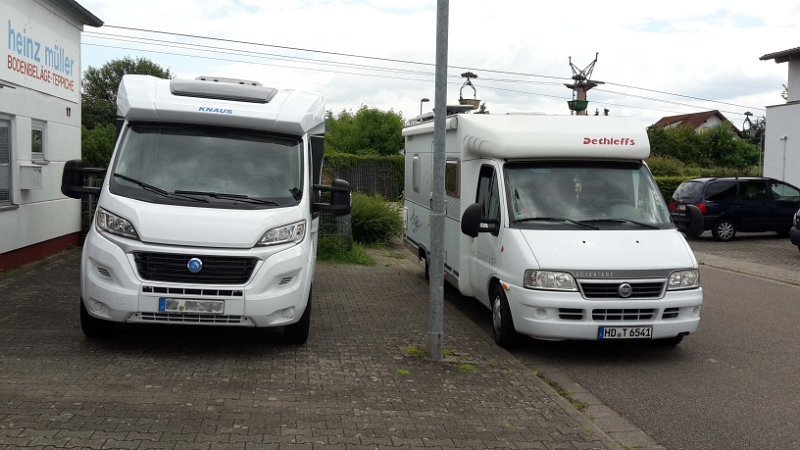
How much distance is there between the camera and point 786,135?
29.6m

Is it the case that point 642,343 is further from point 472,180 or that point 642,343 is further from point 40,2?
point 40,2

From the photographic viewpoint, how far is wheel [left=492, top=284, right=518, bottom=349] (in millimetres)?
8414

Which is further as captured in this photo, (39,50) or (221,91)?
(39,50)

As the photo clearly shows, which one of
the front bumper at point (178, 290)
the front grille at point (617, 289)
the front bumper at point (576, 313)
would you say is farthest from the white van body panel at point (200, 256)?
the front grille at point (617, 289)

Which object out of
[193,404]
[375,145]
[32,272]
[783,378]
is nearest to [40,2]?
[32,272]

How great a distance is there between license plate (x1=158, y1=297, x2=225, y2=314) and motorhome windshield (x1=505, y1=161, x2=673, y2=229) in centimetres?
315

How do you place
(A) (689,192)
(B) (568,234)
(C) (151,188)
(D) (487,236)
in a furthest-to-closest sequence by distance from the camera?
(A) (689,192) → (D) (487,236) → (B) (568,234) → (C) (151,188)

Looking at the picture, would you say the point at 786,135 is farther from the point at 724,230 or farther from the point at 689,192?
the point at 724,230

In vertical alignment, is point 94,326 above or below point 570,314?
below

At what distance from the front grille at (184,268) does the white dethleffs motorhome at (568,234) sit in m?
2.56

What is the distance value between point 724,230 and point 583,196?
15337 mm

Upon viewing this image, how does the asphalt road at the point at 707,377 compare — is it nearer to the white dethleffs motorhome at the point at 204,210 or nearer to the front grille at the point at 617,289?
the front grille at the point at 617,289

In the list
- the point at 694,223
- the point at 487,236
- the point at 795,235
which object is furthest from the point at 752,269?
the point at 487,236

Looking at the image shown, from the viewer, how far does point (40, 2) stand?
14.2 metres
